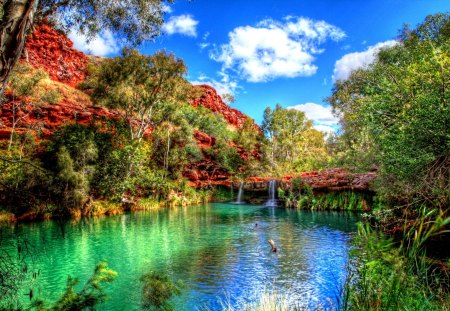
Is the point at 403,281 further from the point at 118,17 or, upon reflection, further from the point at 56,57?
the point at 56,57

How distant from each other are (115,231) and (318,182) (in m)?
16.2

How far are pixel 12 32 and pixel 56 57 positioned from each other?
53.1 meters

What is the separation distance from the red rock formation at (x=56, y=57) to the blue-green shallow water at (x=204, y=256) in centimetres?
3632

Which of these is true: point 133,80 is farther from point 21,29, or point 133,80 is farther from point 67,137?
point 21,29

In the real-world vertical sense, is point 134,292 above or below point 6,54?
below

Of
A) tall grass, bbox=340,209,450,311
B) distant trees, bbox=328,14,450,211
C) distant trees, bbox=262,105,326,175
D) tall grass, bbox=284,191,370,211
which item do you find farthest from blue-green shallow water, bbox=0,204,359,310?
distant trees, bbox=262,105,326,175

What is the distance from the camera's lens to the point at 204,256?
11078 mm

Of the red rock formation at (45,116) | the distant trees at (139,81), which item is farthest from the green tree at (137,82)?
the red rock formation at (45,116)

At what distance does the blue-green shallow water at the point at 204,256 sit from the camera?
766cm

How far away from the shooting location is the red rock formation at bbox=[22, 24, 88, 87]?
151ft

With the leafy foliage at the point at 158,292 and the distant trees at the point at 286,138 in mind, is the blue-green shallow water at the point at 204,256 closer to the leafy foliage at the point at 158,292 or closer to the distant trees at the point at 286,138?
the leafy foliage at the point at 158,292

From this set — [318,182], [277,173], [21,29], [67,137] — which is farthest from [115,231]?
[277,173]

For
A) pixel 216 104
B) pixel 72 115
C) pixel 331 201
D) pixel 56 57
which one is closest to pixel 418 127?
pixel 331 201

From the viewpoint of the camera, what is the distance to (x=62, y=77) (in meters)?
47.9
